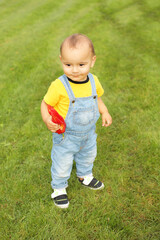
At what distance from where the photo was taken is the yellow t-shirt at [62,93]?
7.10 feet

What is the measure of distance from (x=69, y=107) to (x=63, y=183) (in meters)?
1.01

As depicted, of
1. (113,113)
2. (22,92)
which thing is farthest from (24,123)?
(113,113)

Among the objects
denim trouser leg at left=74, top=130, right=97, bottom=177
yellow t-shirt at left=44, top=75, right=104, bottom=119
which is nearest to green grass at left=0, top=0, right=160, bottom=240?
denim trouser leg at left=74, top=130, right=97, bottom=177

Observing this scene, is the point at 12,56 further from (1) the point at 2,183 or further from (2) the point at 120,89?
(1) the point at 2,183

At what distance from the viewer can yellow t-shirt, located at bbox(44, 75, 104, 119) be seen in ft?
7.10

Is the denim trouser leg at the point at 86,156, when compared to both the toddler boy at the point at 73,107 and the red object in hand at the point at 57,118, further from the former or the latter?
the red object in hand at the point at 57,118

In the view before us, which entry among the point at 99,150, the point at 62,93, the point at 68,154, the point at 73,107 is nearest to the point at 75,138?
the point at 68,154

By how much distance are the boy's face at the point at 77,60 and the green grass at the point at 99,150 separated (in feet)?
4.95

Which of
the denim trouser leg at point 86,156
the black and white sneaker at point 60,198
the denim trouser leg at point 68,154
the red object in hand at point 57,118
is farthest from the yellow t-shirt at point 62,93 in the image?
the black and white sneaker at point 60,198

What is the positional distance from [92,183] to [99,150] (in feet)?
2.31

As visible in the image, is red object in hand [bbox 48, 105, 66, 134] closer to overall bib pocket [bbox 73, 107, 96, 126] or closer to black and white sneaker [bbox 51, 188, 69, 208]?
overall bib pocket [bbox 73, 107, 96, 126]

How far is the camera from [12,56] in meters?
7.16

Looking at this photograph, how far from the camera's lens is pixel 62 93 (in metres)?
2.16

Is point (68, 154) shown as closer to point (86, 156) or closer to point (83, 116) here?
point (86, 156)
